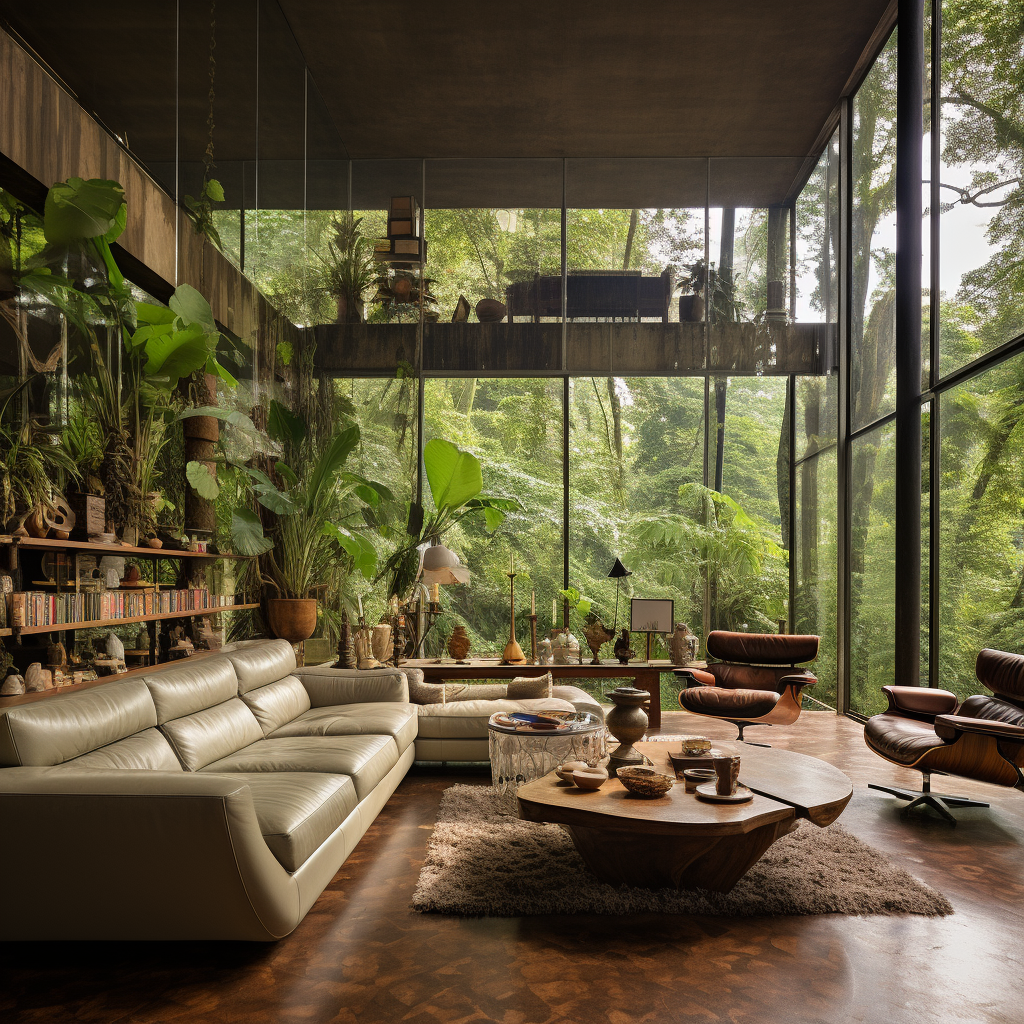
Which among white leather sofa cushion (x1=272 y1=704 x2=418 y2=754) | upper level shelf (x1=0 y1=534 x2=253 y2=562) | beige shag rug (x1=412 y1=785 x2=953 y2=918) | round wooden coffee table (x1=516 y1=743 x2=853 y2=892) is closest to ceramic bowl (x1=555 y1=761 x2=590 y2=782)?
round wooden coffee table (x1=516 y1=743 x2=853 y2=892)

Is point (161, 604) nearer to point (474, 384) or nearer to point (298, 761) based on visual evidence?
point (298, 761)

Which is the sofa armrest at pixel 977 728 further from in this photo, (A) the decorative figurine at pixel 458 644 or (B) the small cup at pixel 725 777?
(A) the decorative figurine at pixel 458 644

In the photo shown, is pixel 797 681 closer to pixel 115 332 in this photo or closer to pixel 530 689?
pixel 530 689

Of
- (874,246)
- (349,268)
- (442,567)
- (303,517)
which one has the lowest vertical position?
(442,567)

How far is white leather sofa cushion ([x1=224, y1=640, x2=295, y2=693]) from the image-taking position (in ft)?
13.2

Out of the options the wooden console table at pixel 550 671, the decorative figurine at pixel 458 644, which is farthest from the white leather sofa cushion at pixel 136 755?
the decorative figurine at pixel 458 644

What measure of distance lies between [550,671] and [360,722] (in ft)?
6.27

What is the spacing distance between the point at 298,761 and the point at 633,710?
139 cm

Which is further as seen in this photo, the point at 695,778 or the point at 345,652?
the point at 345,652

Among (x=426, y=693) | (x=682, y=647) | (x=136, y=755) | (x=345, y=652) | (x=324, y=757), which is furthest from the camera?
(x=682, y=647)

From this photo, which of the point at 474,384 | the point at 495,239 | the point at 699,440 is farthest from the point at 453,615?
the point at 495,239

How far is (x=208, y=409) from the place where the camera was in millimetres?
4203

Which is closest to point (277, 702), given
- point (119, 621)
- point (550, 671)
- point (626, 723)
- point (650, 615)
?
point (119, 621)

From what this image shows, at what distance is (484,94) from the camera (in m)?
7.12
